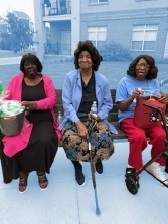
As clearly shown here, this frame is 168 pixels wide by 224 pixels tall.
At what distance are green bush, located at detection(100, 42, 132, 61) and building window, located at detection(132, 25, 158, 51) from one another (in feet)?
1.13

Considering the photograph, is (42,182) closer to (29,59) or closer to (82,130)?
(82,130)

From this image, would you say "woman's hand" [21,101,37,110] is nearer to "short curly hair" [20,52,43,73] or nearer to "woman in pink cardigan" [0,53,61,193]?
"woman in pink cardigan" [0,53,61,193]

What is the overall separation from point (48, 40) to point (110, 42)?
181 cm

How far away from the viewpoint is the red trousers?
1882 millimetres

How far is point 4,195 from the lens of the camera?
6.25 ft

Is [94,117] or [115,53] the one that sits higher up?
[115,53]

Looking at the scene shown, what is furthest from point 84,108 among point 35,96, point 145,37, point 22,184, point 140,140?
point 145,37

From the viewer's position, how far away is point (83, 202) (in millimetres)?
1810

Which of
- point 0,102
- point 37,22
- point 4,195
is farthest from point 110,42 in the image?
point 4,195

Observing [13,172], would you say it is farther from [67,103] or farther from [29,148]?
[67,103]

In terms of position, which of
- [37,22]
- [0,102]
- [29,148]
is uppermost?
[37,22]

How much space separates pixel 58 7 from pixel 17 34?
1476 mm

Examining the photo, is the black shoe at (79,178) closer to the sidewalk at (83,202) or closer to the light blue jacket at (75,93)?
the sidewalk at (83,202)

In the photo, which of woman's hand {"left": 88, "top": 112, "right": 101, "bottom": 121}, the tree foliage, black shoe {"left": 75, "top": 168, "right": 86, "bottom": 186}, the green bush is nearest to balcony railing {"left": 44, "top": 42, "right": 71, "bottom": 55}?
the tree foliage
